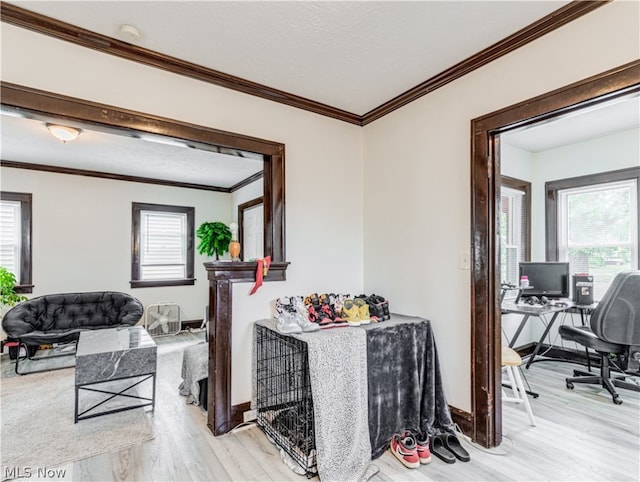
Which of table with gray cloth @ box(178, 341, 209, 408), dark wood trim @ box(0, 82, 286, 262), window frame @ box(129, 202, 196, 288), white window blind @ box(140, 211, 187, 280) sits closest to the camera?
dark wood trim @ box(0, 82, 286, 262)

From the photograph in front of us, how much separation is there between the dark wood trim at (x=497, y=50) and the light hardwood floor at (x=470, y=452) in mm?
2510

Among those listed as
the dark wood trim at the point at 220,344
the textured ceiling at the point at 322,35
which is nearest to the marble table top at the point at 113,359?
the dark wood trim at the point at 220,344

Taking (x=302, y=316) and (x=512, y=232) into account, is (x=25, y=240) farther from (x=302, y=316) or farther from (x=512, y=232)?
(x=512, y=232)

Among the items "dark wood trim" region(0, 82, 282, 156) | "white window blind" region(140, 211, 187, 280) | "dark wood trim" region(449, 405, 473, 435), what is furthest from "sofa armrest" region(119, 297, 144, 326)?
"dark wood trim" region(449, 405, 473, 435)

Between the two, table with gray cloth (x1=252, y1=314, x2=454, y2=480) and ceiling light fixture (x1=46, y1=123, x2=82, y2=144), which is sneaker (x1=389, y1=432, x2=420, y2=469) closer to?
table with gray cloth (x1=252, y1=314, x2=454, y2=480)

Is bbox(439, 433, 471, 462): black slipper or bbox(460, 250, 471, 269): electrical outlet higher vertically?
bbox(460, 250, 471, 269): electrical outlet

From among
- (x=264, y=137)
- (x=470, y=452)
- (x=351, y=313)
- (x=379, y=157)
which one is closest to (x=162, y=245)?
(x=264, y=137)

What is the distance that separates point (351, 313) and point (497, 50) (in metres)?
1.95

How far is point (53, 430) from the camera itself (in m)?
2.50

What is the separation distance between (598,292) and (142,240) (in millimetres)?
6291

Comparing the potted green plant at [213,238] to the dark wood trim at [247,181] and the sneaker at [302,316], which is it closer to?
the dark wood trim at [247,181]

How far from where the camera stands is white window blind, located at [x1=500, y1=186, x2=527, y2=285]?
431 cm

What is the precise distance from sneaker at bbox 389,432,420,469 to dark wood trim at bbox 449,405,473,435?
41 cm

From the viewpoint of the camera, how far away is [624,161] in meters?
3.77
